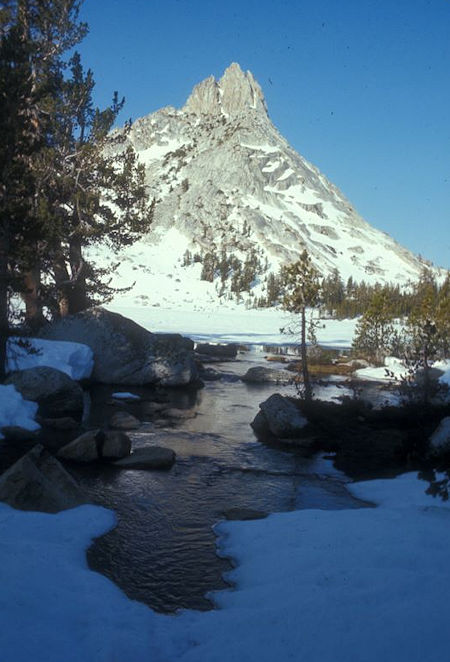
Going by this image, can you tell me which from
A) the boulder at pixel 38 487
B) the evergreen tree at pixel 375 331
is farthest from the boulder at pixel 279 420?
the evergreen tree at pixel 375 331

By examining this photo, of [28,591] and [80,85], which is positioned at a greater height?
[80,85]

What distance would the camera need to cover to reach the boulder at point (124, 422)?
17750 mm

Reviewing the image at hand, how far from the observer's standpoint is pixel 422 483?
464 inches

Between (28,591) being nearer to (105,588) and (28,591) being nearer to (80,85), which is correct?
(105,588)

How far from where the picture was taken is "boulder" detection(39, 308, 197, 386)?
26891 millimetres

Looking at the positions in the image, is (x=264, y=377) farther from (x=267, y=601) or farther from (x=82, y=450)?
(x=267, y=601)

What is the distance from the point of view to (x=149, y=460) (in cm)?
1346

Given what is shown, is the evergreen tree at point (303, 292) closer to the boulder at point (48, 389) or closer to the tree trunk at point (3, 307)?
the boulder at point (48, 389)

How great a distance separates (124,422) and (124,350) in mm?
9656

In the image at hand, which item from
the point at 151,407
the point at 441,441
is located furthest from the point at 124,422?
the point at 441,441

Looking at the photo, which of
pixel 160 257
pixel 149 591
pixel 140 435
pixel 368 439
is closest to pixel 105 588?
pixel 149 591

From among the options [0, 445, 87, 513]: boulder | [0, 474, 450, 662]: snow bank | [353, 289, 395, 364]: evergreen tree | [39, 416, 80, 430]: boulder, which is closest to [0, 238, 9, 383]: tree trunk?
[39, 416, 80, 430]: boulder

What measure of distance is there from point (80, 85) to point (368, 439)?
987 inches

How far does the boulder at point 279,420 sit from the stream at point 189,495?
1.94 ft
